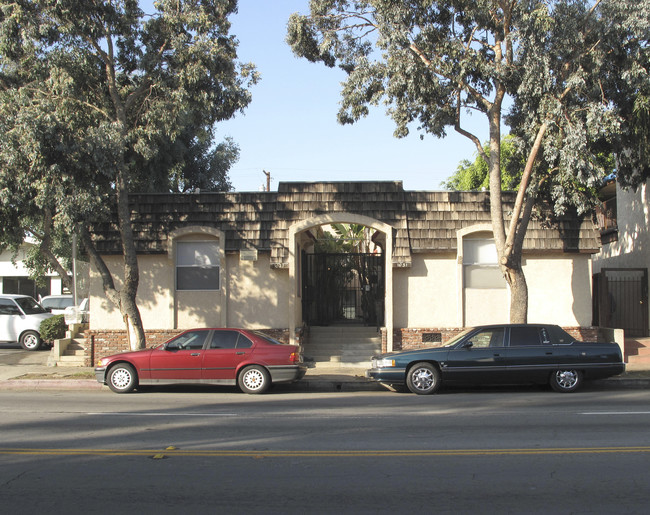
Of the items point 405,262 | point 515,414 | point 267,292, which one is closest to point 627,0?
point 405,262

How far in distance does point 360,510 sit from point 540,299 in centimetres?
1363

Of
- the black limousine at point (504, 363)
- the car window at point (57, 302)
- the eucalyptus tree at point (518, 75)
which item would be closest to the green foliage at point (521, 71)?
the eucalyptus tree at point (518, 75)

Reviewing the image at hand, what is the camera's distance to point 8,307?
21.7 metres

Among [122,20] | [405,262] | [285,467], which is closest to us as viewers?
[285,467]

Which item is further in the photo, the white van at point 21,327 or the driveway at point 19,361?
the white van at point 21,327

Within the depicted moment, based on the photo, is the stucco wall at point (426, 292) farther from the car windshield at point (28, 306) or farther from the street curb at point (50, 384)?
the car windshield at point (28, 306)

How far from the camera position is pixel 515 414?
34.3 feet

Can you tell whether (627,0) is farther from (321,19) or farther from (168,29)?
(168,29)

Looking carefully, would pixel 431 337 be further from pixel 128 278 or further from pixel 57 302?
pixel 57 302

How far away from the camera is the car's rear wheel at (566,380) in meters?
13.1

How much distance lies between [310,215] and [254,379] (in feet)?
19.5

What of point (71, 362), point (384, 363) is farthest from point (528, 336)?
point (71, 362)

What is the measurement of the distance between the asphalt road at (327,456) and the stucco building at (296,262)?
20.0ft

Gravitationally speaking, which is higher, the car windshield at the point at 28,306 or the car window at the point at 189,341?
the car windshield at the point at 28,306
